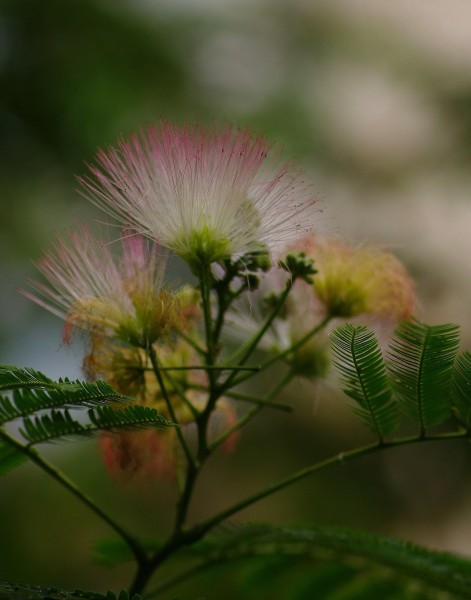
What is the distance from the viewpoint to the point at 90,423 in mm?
1436

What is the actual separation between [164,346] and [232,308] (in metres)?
0.27

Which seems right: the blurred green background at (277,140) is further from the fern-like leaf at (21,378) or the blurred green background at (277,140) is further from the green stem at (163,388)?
the fern-like leaf at (21,378)

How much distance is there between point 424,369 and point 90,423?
597mm

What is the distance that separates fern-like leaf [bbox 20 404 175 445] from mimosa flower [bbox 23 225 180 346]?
27 cm

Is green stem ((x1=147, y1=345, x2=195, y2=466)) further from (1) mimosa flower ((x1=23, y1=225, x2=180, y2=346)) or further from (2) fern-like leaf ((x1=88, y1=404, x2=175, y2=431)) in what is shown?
(2) fern-like leaf ((x1=88, y1=404, x2=175, y2=431))

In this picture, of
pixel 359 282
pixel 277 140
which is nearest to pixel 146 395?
pixel 359 282

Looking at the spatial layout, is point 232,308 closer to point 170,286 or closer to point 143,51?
point 170,286

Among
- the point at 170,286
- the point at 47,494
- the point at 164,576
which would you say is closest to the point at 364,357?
the point at 170,286

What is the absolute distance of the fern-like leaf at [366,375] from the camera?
4.74ft

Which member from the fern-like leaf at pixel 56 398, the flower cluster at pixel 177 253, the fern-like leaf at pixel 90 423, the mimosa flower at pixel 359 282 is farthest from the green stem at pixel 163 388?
the mimosa flower at pixel 359 282

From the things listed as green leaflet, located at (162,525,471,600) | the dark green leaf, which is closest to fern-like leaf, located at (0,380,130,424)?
green leaflet, located at (162,525,471,600)

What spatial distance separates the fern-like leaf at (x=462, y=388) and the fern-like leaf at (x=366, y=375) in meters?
0.12

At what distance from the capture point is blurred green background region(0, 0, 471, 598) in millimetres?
5102

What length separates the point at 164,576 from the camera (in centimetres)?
454
